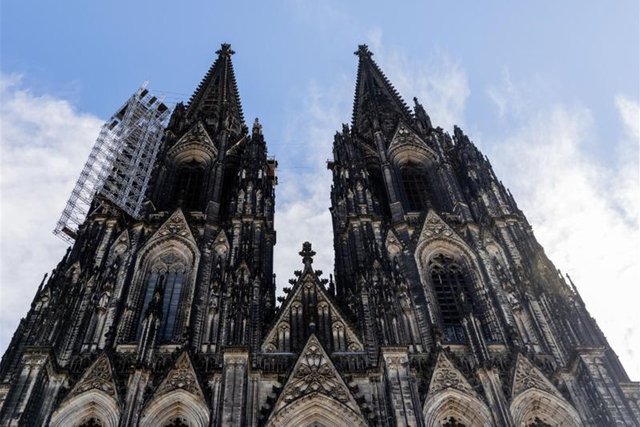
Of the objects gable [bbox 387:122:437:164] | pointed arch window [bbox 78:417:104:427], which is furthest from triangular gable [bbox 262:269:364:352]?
gable [bbox 387:122:437:164]

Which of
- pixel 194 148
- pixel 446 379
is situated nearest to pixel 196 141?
pixel 194 148

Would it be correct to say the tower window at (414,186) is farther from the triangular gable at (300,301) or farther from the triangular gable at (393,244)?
the triangular gable at (300,301)

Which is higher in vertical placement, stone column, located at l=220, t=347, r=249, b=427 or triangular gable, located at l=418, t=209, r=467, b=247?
triangular gable, located at l=418, t=209, r=467, b=247

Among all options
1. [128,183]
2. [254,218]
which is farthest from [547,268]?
[128,183]

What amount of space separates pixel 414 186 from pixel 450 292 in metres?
7.70

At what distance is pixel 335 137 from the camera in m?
35.7

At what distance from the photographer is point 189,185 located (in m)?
32.0

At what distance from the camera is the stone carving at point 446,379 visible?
20.7m

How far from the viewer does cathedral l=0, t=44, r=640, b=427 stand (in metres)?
20.0

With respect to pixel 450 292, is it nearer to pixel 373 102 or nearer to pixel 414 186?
pixel 414 186

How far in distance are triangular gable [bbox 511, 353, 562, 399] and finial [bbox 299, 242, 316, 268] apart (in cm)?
834

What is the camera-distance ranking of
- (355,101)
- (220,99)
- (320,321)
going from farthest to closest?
(355,101)
(220,99)
(320,321)

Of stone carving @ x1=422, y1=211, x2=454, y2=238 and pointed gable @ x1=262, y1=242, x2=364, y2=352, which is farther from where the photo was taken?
stone carving @ x1=422, y1=211, x2=454, y2=238

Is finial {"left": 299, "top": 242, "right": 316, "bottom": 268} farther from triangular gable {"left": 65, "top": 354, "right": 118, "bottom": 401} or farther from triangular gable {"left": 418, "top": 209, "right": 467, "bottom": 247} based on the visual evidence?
triangular gable {"left": 65, "top": 354, "right": 118, "bottom": 401}
